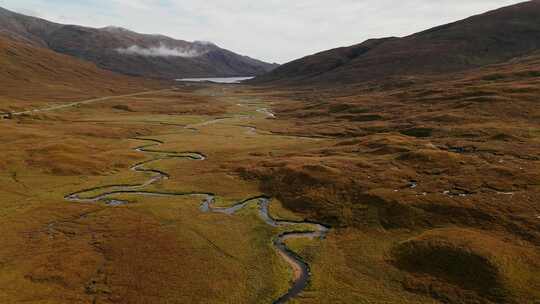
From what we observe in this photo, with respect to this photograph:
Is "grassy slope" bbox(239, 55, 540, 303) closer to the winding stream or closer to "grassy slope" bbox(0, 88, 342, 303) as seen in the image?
the winding stream

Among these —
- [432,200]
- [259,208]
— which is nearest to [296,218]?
[259,208]

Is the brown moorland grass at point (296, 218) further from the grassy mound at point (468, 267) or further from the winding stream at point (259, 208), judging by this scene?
the winding stream at point (259, 208)

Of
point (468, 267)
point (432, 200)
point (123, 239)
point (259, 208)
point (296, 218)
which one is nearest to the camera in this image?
point (468, 267)

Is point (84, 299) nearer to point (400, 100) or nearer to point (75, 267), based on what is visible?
point (75, 267)

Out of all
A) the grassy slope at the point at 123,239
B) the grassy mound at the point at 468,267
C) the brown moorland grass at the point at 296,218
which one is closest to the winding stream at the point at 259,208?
the grassy slope at the point at 123,239

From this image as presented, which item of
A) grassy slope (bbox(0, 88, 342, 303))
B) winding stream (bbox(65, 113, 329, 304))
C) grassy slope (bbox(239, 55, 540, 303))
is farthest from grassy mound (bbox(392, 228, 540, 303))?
grassy slope (bbox(0, 88, 342, 303))

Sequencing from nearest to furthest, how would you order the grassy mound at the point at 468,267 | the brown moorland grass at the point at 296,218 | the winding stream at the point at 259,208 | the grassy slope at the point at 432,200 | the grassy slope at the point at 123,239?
1. the grassy mound at the point at 468,267
2. the grassy slope at the point at 123,239
3. the brown moorland grass at the point at 296,218
4. the grassy slope at the point at 432,200
5. the winding stream at the point at 259,208

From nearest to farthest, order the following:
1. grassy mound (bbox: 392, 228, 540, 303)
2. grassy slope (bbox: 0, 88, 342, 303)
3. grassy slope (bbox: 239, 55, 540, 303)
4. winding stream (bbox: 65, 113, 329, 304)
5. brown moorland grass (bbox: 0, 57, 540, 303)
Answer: grassy mound (bbox: 392, 228, 540, 303)
grassy slope (bbox: 0, 88, 342, 303)
brown moorland grass (bbox: 0, 57, 540, 303)
grassy slope (bbox: 239, 55, 540, 303)
winding stream (bbox: 65, 113, 329, 304)

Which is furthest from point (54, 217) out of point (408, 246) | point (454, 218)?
point (454, 218)

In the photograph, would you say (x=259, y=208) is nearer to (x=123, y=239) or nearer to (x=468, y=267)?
(x=123, y=239)

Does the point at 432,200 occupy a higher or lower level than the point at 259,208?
higher

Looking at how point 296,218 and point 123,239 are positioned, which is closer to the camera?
point 123,239
